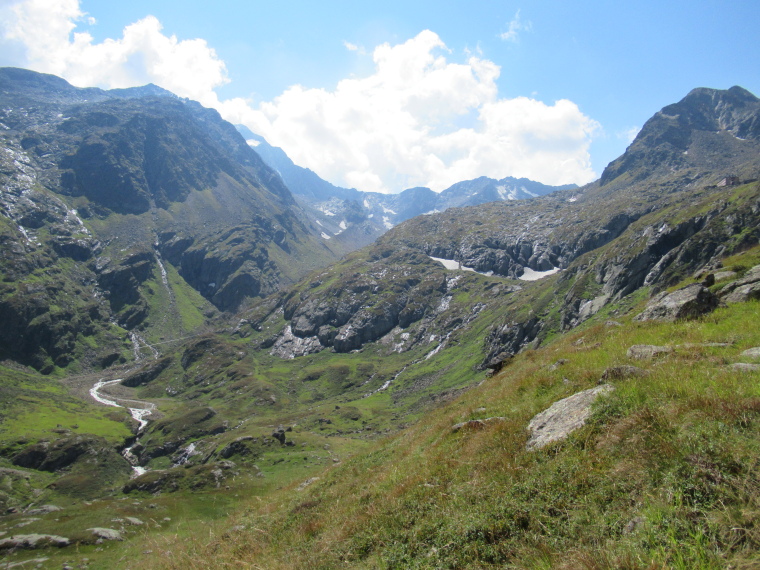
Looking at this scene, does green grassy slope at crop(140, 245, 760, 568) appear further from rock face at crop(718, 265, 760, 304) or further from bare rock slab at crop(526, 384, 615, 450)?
rock face at crop(718, 265, 760, 304)

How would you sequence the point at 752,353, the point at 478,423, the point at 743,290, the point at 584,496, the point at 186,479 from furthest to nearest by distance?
the point at 186,479, the point at 743,290, the point at 478,423, the point at 752,353, the point at 584,496

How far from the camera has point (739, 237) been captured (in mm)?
106938

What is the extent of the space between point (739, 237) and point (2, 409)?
10829 inches

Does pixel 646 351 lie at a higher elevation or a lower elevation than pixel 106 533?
higher

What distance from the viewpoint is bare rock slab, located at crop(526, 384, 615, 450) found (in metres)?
9.39

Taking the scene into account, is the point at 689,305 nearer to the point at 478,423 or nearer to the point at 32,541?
the point at 478,423

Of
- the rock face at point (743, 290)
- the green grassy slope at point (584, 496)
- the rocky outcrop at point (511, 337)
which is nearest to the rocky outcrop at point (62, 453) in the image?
the rocky outcrop at point (511, 337)

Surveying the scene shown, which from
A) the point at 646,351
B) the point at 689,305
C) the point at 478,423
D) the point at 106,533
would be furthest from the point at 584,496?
the point at 106,533

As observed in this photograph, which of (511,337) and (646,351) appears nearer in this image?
(646,351)

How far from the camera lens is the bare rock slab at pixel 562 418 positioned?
939cm

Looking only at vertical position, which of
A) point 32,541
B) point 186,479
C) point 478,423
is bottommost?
point 186,479

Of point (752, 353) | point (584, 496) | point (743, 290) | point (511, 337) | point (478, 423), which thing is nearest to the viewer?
point (584, 496)

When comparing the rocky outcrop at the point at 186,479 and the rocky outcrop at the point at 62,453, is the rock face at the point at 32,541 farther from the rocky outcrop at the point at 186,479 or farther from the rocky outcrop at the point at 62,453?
the rocky outcrop at the point at 62,453

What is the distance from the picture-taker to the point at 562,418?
10.1m
